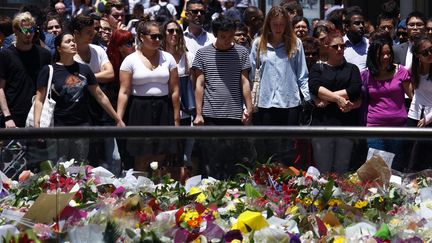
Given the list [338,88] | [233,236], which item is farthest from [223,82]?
[233,236]

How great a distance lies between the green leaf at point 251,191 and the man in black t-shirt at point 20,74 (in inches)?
175

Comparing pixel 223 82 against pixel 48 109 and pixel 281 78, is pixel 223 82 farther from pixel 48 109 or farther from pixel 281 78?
pixel 48 109

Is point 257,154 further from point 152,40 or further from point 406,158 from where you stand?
point 152,40

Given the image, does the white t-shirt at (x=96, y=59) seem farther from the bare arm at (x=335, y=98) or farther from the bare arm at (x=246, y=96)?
the bare arm at (x=335, y=98)

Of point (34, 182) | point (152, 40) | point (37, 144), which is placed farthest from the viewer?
point (152, 40)

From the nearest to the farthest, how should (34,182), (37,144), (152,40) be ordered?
(37,144)
(34,182)
(152,40)

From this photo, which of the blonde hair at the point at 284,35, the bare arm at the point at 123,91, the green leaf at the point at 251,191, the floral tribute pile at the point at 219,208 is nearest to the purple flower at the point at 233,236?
the floral tribute pile at the point at 219,208

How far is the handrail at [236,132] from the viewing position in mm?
3920

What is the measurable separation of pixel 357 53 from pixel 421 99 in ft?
4.13

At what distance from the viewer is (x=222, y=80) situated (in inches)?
357

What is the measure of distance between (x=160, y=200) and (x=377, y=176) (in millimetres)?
1088

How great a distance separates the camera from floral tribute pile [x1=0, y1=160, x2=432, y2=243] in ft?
13.0

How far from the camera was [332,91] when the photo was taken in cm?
901

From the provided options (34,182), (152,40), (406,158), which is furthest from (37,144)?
(152,40)
